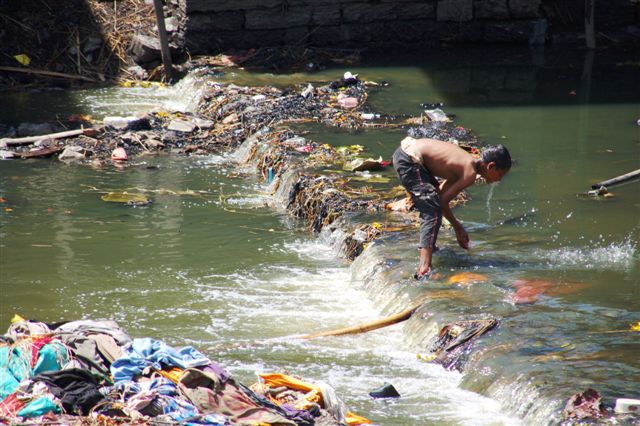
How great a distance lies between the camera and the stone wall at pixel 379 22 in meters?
16.6

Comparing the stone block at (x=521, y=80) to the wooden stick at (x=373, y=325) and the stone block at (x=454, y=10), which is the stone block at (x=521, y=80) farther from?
the wooden stick at (x=373, y=325)

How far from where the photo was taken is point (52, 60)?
1611 cm

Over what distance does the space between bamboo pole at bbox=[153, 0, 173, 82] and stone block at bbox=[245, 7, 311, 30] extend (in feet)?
5.53

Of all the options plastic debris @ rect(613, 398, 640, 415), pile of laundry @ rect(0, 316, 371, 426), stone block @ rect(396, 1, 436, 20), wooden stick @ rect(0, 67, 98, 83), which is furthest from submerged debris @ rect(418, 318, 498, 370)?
stone block @ rect(396, 1, 436, 20)

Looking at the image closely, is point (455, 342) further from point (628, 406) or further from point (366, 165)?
point (366, 165)

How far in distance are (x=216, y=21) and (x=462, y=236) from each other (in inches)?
408

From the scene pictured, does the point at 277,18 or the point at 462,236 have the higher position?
the point at 277,18

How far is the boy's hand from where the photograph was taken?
7.26 meters

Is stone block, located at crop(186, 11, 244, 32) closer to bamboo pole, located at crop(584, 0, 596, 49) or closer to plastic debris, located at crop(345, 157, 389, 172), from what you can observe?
bamboo pole, located at crop(584, 0, 596, 49)

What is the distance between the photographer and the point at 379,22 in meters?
17.1

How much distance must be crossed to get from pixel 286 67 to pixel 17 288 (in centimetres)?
911

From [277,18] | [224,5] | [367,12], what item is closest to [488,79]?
[367,12]

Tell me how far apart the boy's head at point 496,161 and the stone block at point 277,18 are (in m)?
10.6

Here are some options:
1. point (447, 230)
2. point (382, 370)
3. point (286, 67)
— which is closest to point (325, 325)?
point (382, 370)
